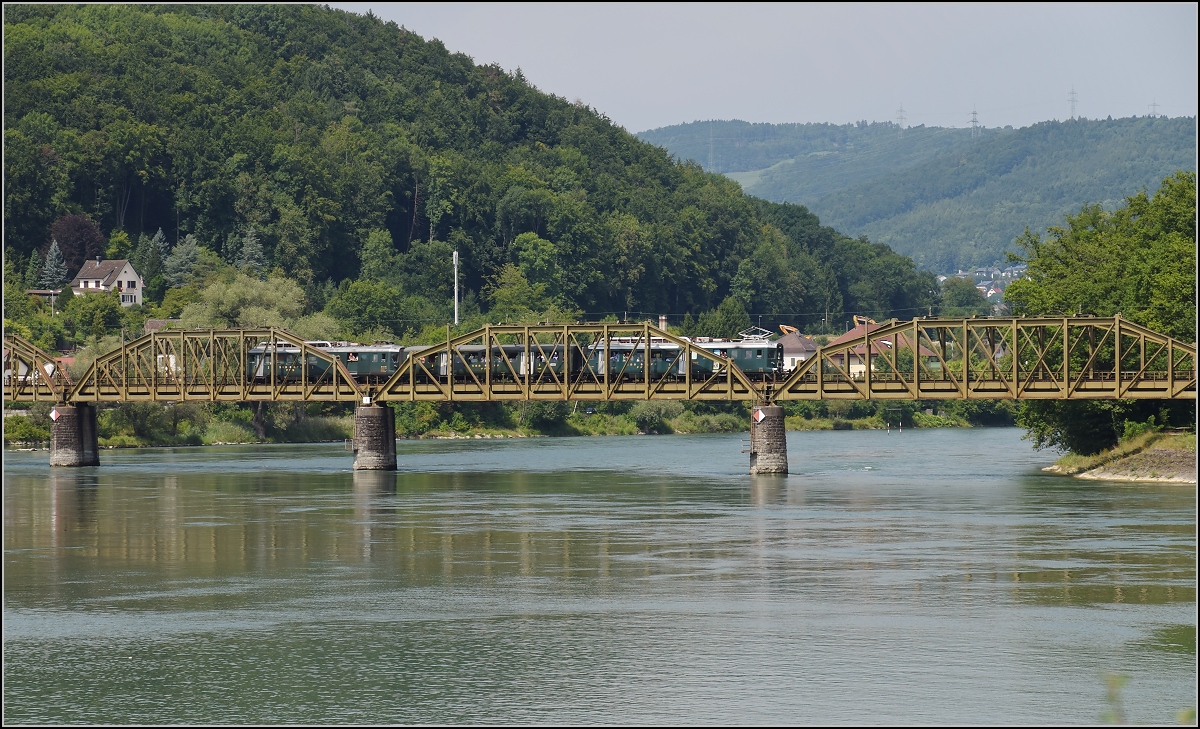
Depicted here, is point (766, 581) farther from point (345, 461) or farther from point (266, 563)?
point (345, 461)

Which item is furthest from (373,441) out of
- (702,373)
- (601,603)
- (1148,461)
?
(601,603)

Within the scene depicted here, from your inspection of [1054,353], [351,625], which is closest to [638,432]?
[1054,353]

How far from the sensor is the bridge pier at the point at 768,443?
113812mm

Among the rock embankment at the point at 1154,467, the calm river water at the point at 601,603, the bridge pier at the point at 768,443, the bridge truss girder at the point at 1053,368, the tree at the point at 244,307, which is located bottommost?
the calm river water at the point at 601,603

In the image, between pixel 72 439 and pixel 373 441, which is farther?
pixel 72 439

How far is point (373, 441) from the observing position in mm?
120750

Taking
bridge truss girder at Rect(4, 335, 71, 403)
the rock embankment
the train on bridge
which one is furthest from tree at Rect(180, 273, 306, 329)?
the rock embankment

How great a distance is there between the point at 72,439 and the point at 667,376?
46227 millimetres

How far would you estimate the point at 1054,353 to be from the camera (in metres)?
118

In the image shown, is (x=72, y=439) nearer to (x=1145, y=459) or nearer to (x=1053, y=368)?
(x=1053, y=368)

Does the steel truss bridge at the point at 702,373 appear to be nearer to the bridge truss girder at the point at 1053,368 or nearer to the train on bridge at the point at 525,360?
the bridge truss girder at the point at 1053,368

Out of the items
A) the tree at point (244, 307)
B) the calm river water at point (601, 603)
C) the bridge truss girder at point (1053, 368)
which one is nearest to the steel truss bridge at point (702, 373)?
the bridge truss girder at point (1053, 368)

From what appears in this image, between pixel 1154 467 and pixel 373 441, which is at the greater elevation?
pixel 373 441

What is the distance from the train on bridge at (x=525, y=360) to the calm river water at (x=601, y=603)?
30.3 metres
